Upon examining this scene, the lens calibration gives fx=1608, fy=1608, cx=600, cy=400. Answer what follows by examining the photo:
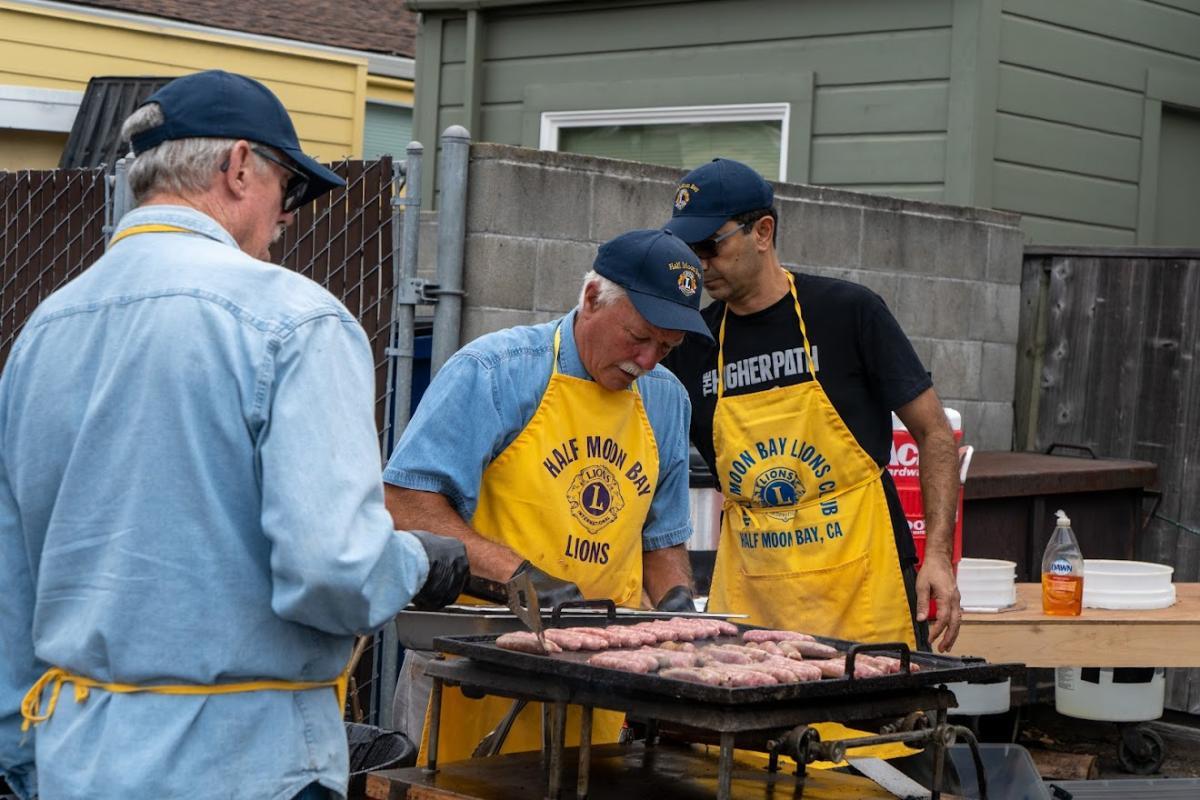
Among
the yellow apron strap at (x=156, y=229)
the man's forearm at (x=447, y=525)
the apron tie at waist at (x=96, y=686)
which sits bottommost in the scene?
the apron tie at waist at (x=96, y=686)

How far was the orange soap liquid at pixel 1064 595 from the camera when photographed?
589 cm

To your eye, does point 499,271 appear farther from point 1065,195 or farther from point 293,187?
point 1065,195

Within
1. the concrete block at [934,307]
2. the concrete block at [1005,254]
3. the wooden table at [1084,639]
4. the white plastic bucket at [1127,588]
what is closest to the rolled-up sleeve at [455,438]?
the wooden table at [1084,639]

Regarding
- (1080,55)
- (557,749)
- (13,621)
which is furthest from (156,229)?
(1080,55)

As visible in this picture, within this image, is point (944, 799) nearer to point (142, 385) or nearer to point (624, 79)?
point (142, 385)

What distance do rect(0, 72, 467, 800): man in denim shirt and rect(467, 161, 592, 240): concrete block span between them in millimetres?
3195

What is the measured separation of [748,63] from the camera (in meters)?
9.41

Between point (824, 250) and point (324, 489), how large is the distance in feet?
17.0

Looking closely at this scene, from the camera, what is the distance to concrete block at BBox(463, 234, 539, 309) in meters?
5.80

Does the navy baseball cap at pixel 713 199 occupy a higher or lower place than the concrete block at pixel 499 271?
higher

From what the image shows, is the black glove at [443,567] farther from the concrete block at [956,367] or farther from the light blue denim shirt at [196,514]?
the concrete block at [956,367]

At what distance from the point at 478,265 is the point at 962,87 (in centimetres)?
371

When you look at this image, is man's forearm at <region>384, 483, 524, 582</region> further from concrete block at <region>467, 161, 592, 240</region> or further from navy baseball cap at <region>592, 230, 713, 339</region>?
concrete block at <region>467, 161, 592, 240</region>

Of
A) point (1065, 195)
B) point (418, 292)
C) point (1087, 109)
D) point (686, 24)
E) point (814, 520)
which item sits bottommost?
point (814, 520)
